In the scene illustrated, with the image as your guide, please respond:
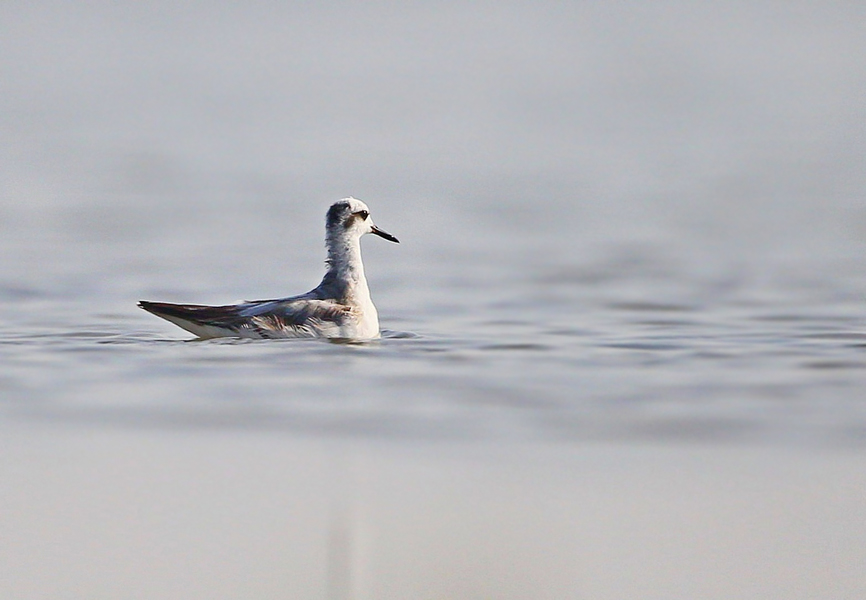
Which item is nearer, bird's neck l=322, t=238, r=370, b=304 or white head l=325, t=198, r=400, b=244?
bird's neck l=322, t=238, r=370, b=304

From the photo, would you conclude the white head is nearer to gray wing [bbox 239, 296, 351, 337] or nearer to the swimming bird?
the swimming bird

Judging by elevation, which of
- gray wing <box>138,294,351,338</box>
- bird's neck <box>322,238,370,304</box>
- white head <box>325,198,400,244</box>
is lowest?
gray wing <box>138,294,351,338</box>

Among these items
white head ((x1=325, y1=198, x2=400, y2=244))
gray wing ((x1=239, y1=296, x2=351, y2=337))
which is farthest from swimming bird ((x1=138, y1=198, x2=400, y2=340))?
white head ((x1=325, y1=198, x2=400, y2=244))

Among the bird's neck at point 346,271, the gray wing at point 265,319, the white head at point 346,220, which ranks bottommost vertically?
the gray wing at point 265,319

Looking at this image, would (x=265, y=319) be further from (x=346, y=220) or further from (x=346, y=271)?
(x=346, y=220)

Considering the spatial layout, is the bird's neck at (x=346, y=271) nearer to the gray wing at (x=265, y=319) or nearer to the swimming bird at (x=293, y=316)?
the swimming bird at (x=293, y=316)

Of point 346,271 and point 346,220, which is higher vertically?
point 346,220

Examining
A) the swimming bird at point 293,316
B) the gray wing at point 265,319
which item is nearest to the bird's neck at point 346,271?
the swimming bird at point 293,316

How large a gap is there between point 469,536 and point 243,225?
43.9 feet

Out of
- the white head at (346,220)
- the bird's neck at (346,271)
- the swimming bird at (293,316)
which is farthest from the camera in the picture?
the white head at (346,220)

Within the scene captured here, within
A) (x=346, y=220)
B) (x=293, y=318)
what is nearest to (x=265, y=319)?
(x=293, y=318)

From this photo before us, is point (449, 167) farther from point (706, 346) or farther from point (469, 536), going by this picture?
point (469, 536)

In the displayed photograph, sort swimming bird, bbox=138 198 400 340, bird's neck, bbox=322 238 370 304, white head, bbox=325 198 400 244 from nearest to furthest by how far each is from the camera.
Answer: swimming bird, bbox=138 198 400 340, bird's neck, bbox=322 238 370 304, white head, bbox=325 198 400 244

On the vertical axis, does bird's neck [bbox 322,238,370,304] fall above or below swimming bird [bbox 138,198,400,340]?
above
